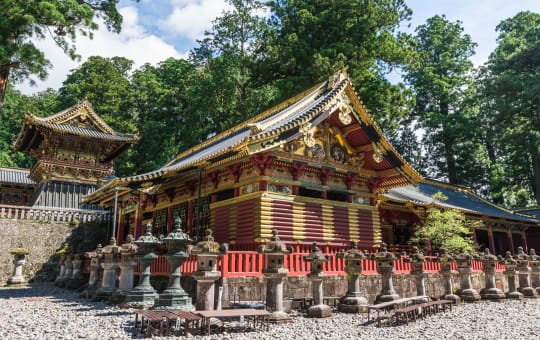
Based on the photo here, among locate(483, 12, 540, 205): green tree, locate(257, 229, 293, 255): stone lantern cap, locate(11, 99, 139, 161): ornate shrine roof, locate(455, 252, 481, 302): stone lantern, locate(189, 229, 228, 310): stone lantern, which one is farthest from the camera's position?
locate(483, 12, 540, 205): green tree

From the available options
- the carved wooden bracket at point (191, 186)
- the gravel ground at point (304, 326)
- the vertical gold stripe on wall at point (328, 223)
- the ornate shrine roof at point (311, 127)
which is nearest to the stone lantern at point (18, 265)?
the ornate shrine roof at point (311, 127)

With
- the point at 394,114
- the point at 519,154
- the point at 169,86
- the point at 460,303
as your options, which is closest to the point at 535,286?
the point at 460,303

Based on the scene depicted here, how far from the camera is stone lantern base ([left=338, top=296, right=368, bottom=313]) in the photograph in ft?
33.2

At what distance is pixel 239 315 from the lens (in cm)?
709

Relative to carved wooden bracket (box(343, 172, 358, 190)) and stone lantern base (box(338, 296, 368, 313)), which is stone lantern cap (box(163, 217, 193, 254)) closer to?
stone lantern base (box(338, 296, 368, 313))

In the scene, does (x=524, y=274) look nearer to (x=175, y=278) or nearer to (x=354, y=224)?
(x=354, y=224)

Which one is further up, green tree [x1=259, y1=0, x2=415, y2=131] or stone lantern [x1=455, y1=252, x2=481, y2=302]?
green tree [x1=259, y1=0, x2=415, y2=131]

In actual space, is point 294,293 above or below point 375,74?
below

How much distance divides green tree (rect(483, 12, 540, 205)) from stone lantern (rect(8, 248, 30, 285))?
132 feet

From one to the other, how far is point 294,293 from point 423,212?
14.1 m

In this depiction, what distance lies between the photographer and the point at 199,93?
31.1 meters

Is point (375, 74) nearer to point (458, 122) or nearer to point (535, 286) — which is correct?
point (458, 122)

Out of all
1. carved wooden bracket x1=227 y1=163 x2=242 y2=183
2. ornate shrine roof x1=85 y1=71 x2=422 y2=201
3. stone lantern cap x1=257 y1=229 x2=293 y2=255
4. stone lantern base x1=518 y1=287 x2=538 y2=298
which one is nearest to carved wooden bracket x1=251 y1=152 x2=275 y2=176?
ornate shrine roof x1=85 y1=71 x2=422 y2=201

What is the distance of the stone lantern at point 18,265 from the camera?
64.7ft
